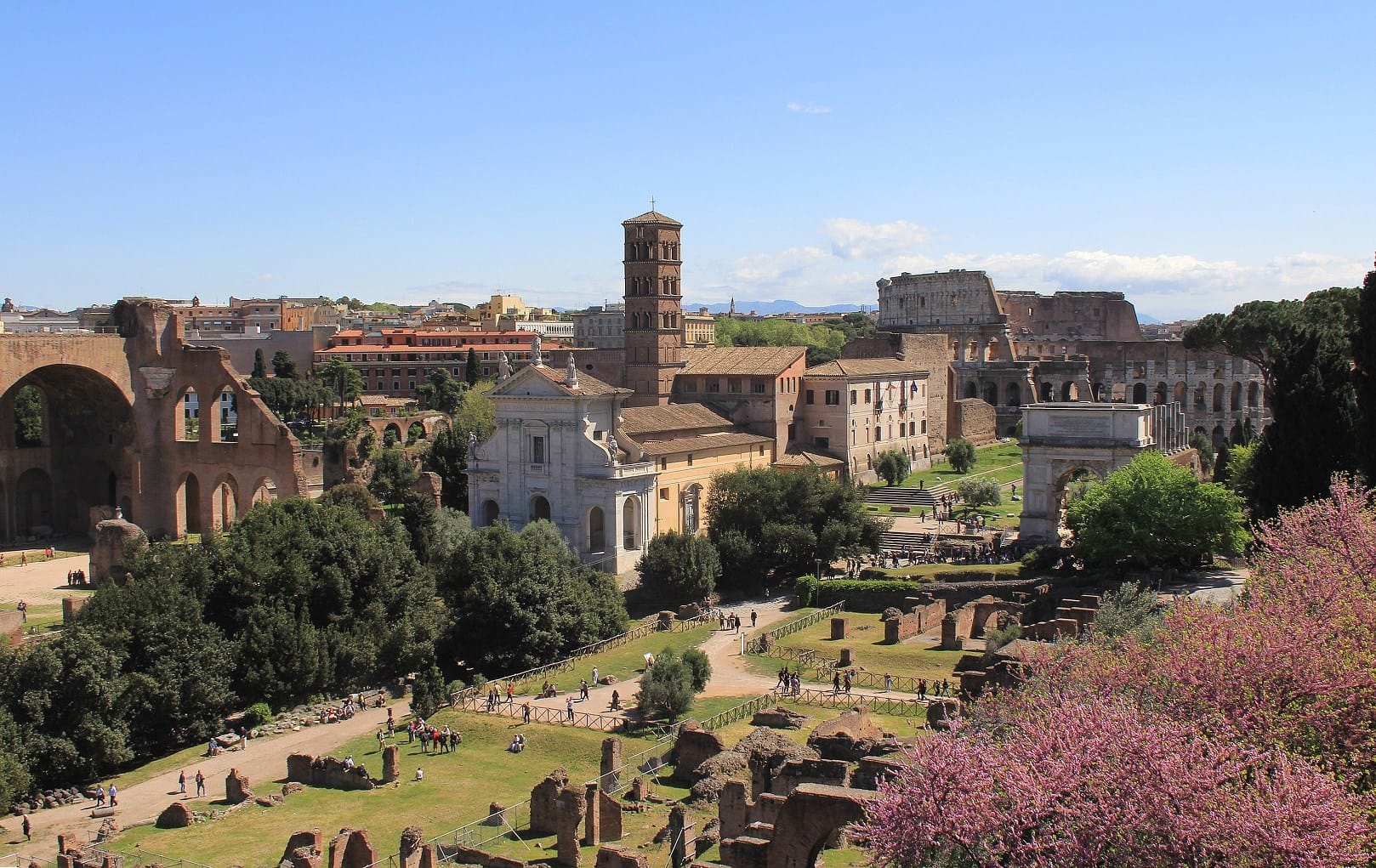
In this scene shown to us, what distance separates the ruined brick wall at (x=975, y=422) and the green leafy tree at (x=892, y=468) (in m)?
15.1

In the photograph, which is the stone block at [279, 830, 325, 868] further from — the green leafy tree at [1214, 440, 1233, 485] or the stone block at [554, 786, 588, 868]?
the green leafy tree at [1214, 440, 1233, 485]

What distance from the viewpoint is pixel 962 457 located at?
68.3m

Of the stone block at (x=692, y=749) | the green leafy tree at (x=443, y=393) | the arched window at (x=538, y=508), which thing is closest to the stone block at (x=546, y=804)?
the stone block at (x=692, y=749)

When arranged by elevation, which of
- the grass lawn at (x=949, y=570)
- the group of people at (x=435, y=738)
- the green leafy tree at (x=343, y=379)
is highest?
the green leafy tree at (x=343, y=379)

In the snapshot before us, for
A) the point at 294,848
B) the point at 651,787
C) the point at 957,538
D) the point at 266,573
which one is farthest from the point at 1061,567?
the point at 294,848

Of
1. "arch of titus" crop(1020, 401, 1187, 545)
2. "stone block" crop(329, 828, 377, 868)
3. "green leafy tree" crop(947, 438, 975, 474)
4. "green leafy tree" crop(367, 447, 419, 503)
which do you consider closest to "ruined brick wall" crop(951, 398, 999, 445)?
"green leafy tree" crop(947, 438, 975, 474)

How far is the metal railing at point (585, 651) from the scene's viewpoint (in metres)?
35.9

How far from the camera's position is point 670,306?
215 feet

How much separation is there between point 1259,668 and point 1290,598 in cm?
302

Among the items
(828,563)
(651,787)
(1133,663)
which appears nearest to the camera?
(1133,663)

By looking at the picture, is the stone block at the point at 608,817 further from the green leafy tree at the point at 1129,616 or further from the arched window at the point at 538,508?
the arched window at the point at 538,508

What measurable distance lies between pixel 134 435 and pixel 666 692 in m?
41.2

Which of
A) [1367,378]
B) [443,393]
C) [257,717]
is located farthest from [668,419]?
[443,393]

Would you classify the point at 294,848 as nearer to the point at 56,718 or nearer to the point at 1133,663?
the point at 56,718
